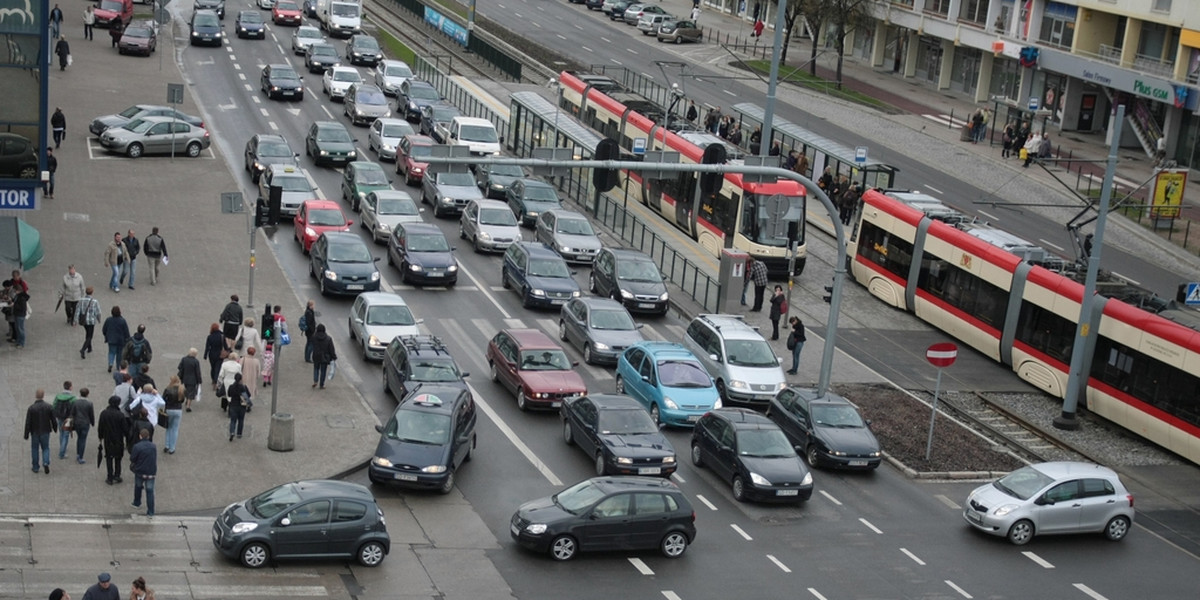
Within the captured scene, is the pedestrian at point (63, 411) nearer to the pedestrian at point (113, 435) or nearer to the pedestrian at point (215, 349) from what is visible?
the pedestrian at point (113, 435)

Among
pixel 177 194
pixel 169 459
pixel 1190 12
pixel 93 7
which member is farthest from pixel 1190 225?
pixel 93 7

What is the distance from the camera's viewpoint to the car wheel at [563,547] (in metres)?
25.7

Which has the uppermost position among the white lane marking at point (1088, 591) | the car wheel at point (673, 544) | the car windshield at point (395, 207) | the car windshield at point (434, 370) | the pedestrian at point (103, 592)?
the pedestrian at point (103, 592)

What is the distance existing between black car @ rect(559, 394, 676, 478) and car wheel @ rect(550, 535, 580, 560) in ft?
11.8

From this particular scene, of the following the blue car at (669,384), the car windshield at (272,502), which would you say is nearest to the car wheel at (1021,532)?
the blue car at (669,384)

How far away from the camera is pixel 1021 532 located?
28.8 meters

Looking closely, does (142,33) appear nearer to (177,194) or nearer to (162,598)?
(177,194)

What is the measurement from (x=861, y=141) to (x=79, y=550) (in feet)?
169

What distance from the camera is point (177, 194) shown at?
48.7 m

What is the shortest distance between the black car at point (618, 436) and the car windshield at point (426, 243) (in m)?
11.7

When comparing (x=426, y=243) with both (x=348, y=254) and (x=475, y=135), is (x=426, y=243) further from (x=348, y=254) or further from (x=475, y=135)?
(x=475, y=135)

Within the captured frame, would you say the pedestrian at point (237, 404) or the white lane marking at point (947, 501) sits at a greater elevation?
the pedestrian at point (237, 404)

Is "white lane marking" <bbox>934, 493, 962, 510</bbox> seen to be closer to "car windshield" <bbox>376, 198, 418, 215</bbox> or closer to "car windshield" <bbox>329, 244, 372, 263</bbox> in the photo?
"car windshield" <bbox>329, 244, 372, 263</bbox>

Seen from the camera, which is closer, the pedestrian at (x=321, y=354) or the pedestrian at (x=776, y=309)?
the pedestrian at (x=321, y=354)
